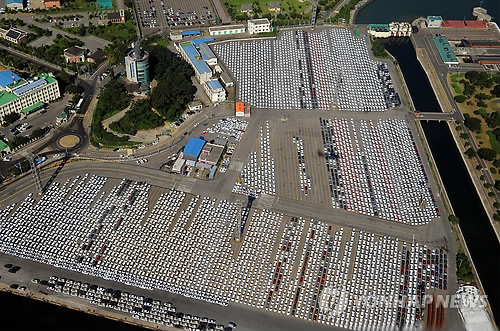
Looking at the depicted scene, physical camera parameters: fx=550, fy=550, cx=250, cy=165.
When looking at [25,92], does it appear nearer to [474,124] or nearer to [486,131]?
[474,124]

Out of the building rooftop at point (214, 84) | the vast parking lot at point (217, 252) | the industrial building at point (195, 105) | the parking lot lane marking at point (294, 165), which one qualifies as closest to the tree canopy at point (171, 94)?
the industrial building at point (195, 105)

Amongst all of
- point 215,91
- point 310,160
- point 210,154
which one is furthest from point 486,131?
point 210,154

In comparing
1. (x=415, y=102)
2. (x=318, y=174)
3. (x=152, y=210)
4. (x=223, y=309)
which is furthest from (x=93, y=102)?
(x=415, y=102)

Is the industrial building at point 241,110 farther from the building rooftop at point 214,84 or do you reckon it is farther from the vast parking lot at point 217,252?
the vast parking lot at point 217,252

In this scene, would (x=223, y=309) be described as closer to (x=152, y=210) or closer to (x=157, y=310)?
(x=157, y=310)

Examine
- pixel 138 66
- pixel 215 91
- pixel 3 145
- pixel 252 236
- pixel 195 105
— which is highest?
pixel 138 66

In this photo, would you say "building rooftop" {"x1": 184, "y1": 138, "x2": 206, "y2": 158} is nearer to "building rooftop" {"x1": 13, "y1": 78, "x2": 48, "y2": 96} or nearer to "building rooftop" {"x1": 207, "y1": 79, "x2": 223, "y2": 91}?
"building rooftop" {"x1": 207, "y1": 79, "x2": 223, "y2": 91}
